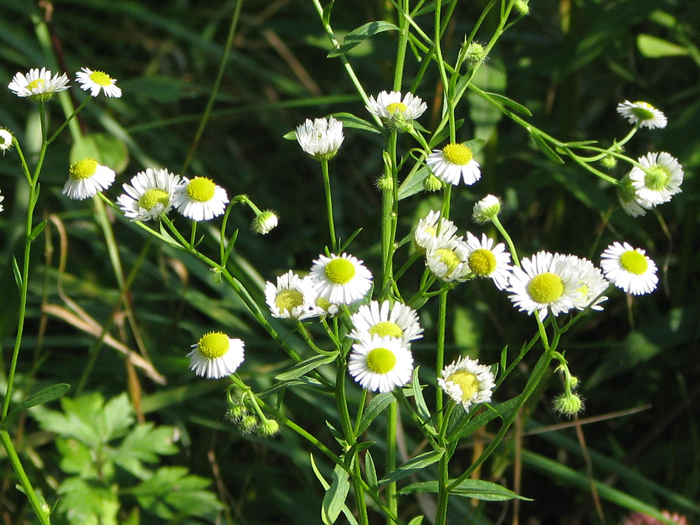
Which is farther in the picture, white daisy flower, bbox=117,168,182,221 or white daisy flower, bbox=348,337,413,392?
white daisy flower, bbox=117,168,182,221

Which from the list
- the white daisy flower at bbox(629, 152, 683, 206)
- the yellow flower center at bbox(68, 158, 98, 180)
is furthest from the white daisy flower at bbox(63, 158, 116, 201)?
the white daisy flower at bbox(629, 152, 683, 206)

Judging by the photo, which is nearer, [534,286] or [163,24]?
[534,286]

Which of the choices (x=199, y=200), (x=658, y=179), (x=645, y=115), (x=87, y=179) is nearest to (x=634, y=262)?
(x=658, y=179)

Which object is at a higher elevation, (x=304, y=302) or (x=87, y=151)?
(x=87, y=151)

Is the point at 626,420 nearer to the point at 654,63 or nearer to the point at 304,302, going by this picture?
the point at 654,63

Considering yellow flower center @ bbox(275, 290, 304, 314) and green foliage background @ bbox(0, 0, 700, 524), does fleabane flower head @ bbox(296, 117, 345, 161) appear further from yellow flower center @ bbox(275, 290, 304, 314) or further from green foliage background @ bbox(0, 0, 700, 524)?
green foliage background @ bbox(0, 0, 700, 524)

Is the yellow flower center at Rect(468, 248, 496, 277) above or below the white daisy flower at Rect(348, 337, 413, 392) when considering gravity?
above

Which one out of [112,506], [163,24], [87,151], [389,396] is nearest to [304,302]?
[389,396]
